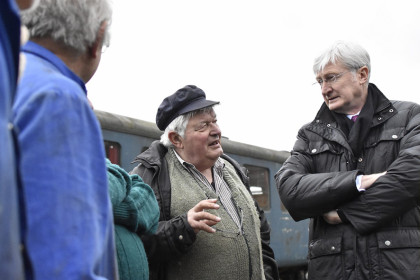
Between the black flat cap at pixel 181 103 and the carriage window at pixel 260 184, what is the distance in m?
7.06

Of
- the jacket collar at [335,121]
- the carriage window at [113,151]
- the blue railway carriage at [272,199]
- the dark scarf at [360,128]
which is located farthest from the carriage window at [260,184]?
the dark scarf at [360,128]

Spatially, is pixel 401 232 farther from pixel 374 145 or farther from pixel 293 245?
pixel 293 245

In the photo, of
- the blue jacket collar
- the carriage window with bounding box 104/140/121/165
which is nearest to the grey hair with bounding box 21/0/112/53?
the blue jacket collar

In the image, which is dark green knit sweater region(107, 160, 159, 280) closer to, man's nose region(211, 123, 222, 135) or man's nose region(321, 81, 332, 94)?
man's nose region(211, 123, 222, 135)

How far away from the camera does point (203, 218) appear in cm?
306

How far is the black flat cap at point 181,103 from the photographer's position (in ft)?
11.8

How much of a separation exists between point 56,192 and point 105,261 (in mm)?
307

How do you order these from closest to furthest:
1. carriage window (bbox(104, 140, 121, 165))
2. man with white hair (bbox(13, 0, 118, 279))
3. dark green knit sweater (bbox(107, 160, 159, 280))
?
man with white hair (bbox(13, 0, 118, 279))
dark green knit sweater (bbox(107, 160, 159, 280))
carriage window (bbox(104, 140, 121, 165))

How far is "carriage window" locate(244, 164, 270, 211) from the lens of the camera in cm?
1077

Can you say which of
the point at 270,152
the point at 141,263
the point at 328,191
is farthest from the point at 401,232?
the point at 270,152

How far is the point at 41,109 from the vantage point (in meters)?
1.32

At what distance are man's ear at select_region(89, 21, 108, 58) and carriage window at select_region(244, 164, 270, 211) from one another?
895 centimetres

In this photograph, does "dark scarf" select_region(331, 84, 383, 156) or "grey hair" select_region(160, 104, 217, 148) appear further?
"grey hair" select_region(160, 104, 217, 148)

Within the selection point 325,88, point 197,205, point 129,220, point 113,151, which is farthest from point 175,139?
point 113,151
